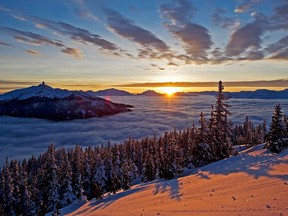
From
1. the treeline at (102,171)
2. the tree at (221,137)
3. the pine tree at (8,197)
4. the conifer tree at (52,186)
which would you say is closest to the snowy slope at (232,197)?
the treeline at (102,171)

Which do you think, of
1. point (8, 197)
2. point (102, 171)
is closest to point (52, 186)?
point (8, 197)

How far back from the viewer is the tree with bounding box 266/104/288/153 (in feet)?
109

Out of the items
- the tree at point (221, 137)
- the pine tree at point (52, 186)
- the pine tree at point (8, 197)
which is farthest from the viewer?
the pine tree at point (8, 197)

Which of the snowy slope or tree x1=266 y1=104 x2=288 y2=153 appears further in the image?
tree x1=266 y1=104 x2=288 y2=153

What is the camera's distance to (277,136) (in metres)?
33.6

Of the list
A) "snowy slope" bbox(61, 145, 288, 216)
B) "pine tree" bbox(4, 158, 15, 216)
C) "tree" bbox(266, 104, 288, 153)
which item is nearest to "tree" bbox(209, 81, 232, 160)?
"tree" bbox(266, 104, 288, 153)

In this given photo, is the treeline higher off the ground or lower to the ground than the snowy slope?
lower

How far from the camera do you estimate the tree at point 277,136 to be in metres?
33.4

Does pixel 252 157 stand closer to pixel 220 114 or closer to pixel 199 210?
pixel 220 114

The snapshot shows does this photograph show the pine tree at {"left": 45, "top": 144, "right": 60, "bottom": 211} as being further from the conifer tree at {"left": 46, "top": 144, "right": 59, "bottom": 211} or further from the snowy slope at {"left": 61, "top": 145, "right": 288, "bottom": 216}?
the snowy slope at {"left": 61, "top": 145, "right": 288, "bottom": 216}

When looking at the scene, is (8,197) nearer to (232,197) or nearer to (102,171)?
(102,171)

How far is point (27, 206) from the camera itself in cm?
6512

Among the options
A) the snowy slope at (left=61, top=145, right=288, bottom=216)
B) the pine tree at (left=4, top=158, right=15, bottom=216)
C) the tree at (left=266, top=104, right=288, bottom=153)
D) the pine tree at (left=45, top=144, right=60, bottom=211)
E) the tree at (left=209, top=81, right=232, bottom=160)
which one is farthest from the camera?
the pine tree at (left=4, top=158, right=15, bottom=216)

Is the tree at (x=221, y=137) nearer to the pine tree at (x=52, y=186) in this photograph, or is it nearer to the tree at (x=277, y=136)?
the tree at (x=277, y=136)
